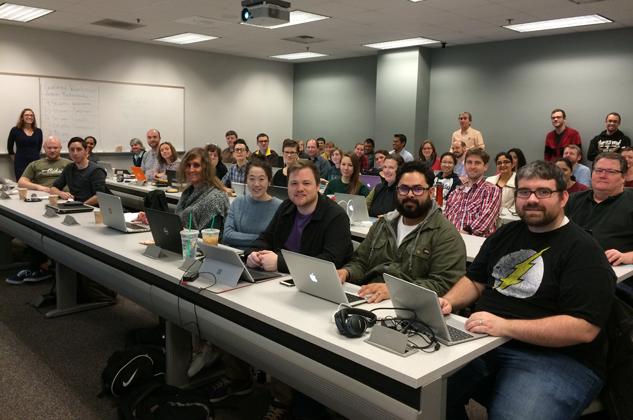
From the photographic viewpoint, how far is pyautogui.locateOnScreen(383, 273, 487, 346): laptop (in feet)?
5.41

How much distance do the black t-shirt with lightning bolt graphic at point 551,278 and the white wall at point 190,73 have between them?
8376 mm

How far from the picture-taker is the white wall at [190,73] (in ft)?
27.6

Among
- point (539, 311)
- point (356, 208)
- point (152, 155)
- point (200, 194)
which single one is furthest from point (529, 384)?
point (152, 155)

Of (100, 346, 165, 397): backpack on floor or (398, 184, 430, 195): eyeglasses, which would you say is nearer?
(398, 184, 430, 195): eyeglasses

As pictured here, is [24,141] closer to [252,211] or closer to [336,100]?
[336,100]

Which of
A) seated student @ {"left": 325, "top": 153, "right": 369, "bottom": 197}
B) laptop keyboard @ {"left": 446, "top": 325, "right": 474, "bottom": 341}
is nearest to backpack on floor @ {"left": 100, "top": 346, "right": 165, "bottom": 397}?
laptop keyboard @ {"left": 446, "top": 325, "right": 474, "bottom": 341}

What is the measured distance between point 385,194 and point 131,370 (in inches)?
99.0

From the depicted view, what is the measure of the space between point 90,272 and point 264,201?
3.54 feet

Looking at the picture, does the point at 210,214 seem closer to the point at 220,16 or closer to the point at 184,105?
the point at 220,16

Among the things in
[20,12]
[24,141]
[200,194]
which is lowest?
[200,194]

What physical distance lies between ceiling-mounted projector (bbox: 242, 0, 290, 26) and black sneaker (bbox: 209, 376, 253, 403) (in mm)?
3404

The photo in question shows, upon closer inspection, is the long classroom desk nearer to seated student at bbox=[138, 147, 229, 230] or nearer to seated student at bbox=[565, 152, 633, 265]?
seated student at bbox=[138, 147, 229, 230]

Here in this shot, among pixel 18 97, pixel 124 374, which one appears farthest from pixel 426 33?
pixel 124 374

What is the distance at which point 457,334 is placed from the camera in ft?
5.77
